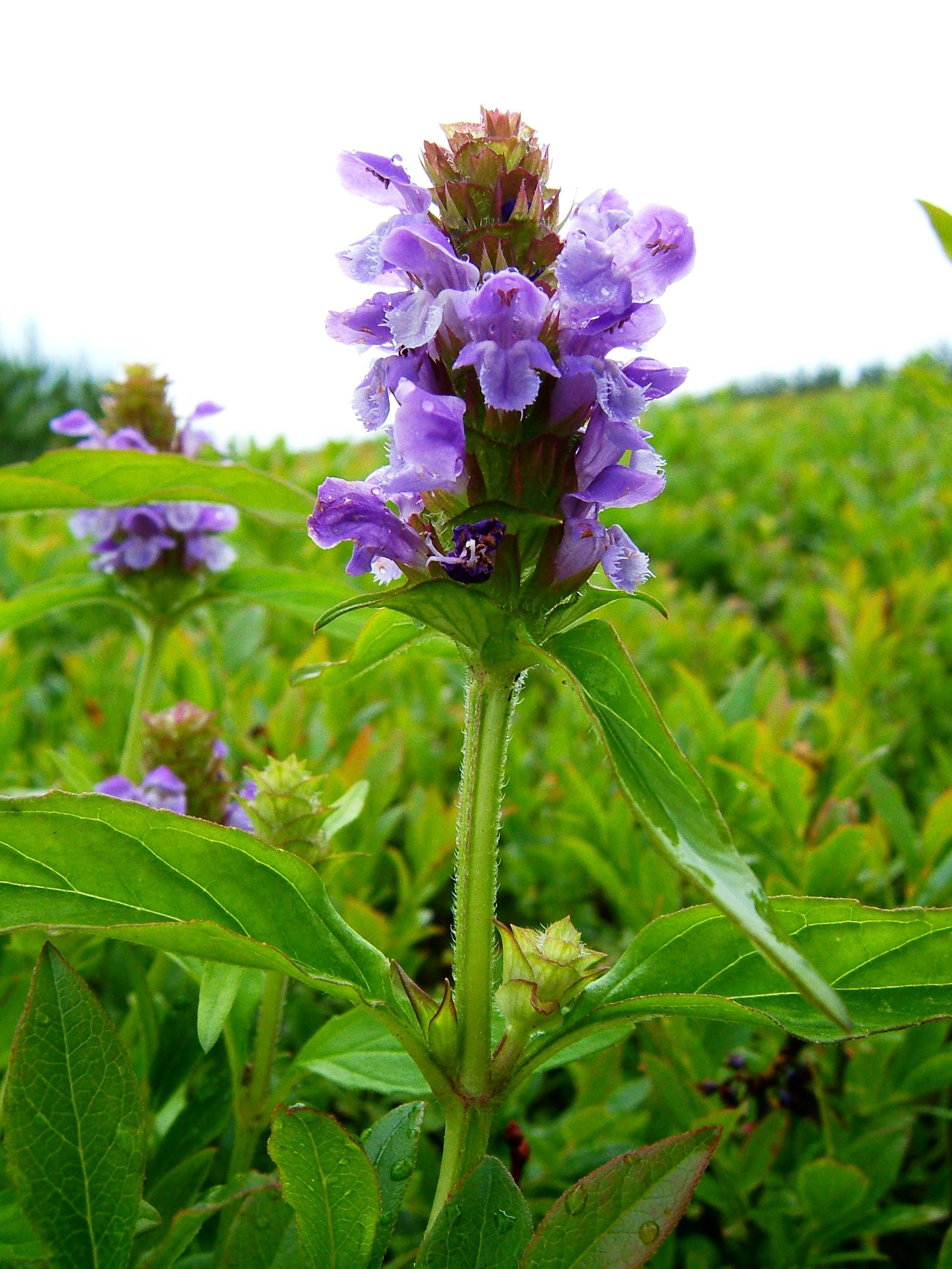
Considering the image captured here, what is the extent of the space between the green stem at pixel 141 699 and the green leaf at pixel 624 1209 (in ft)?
4.45

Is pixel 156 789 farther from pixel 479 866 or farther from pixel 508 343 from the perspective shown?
pixel 508 343

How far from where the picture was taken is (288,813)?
1419 millimetres

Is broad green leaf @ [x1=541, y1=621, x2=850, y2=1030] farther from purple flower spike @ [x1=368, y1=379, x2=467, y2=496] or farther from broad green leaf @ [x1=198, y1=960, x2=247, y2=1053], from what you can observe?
broad green leaf @ [x1=198, y1=960, x2=247, y2=1053]

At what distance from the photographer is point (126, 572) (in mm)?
2324

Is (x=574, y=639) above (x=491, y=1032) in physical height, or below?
above

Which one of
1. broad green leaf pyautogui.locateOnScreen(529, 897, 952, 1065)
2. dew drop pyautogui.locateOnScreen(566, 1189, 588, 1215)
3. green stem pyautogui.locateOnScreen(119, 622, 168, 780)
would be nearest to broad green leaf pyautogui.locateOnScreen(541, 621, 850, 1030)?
broad green leaf pyautogui.locateOnScreen(529, 897, 952, 1065)

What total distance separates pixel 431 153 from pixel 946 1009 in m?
1.16

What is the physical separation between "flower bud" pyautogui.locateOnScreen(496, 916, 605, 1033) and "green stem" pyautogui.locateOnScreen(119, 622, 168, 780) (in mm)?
1153

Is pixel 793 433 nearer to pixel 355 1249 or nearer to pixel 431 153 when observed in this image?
pixel 431 153

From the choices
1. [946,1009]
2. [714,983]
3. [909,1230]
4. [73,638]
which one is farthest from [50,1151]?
[73,638]

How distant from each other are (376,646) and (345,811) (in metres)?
0.34

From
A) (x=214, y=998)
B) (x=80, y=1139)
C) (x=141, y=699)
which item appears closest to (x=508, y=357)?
(x=214, y=998)

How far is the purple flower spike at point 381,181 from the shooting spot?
3.91 ft

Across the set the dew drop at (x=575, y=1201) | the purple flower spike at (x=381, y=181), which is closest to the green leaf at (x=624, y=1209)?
the dew drop at (x=575, y=1201)
